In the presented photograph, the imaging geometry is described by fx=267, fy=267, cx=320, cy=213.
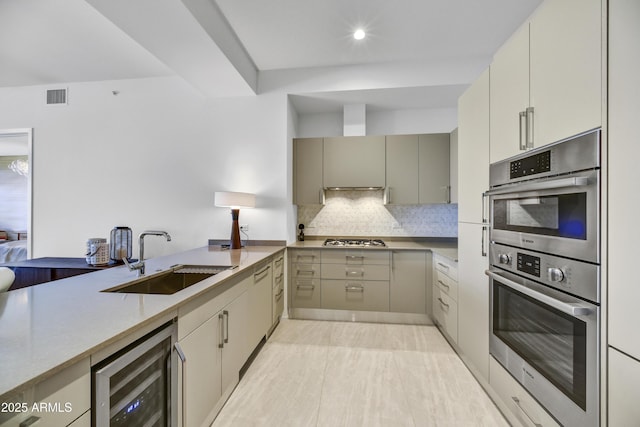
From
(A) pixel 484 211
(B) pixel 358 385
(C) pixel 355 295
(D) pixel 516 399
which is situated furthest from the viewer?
(C) pixel 355 295

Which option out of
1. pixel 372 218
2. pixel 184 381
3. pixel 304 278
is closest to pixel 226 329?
pixel 184 381

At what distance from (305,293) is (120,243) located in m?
2.24

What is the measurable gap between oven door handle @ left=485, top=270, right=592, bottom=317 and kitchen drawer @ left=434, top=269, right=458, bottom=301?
82 centimetres

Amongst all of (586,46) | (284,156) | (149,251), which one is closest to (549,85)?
(586,46)

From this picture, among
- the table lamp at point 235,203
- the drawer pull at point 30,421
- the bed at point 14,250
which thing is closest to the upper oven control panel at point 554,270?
the drawer pull at point 30,421

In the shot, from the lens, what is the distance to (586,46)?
1057 millimetres

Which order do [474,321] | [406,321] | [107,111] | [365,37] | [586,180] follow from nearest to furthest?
[586,180] < [474,321] < [365,37] < [406,321] < [107,111]

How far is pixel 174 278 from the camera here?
76.4 inches

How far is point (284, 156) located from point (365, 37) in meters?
1.45

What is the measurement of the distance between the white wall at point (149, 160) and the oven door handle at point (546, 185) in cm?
220

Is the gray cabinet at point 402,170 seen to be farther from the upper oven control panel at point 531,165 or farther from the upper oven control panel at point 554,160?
the upper oven control panel at point 531,165

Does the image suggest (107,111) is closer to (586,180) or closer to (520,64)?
(520,64)

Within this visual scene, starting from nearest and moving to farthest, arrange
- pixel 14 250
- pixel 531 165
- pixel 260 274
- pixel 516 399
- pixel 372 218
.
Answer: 1. pixel 531 165
2. pixel 516 399
3. pixel 260 274
4. pixel 14 250
5. pixel 372 218

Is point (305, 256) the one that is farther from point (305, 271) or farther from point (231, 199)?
point (231, 199)
